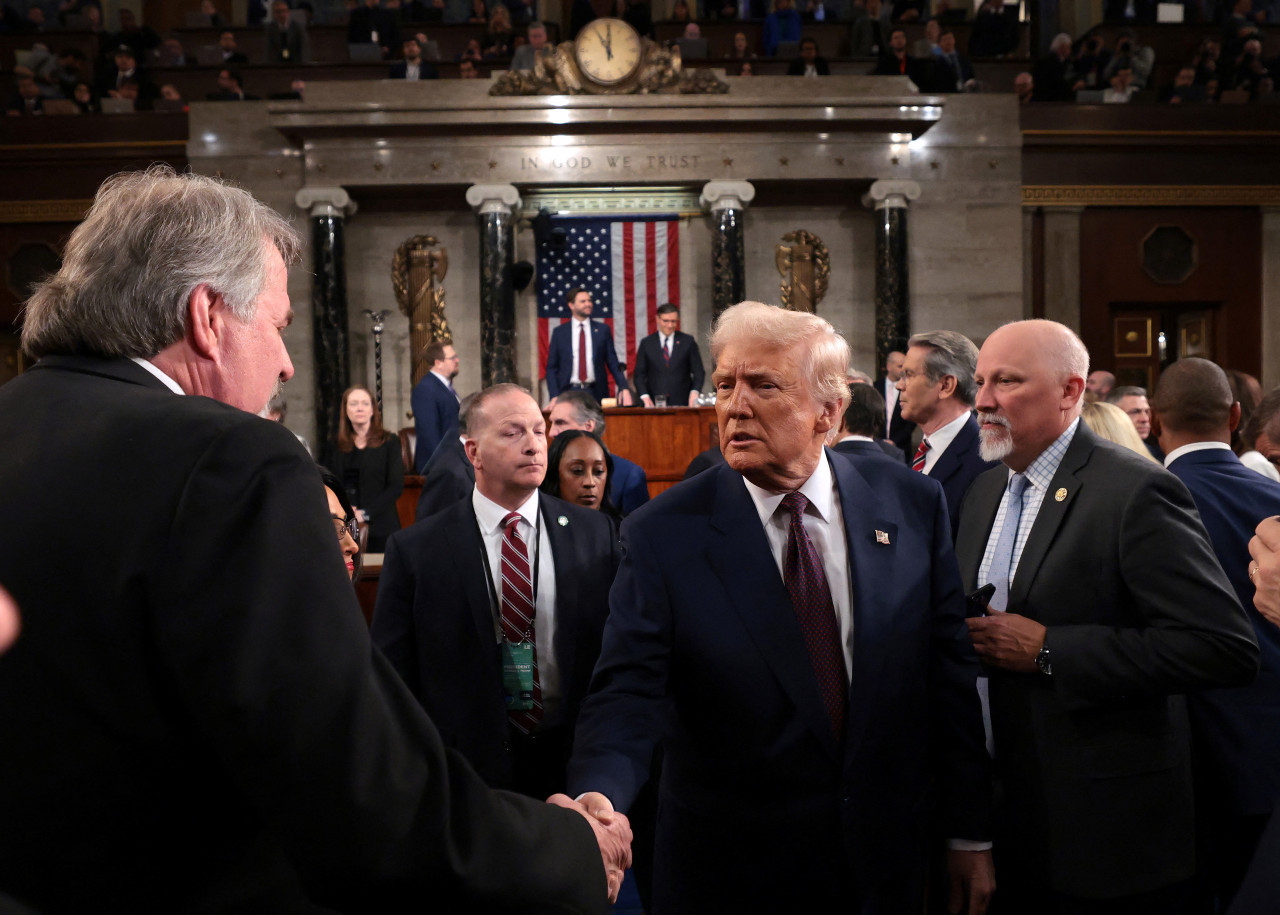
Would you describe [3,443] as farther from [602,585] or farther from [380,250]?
[380,250]

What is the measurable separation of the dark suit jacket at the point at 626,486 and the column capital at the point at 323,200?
8.24m

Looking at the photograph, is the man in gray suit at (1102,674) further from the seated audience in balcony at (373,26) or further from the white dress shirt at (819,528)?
the seated audience in balcony at (373,26)

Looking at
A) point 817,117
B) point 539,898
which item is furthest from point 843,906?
point 817,117

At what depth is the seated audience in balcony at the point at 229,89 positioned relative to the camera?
12.1m

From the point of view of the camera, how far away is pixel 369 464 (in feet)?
22.5

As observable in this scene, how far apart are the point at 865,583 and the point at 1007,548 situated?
22.4 inches

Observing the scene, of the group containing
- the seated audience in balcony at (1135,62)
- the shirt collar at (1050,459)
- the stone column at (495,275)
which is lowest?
the shirt collar at (1050,459)

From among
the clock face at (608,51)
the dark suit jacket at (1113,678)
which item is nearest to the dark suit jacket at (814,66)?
the clock face at (608,51)

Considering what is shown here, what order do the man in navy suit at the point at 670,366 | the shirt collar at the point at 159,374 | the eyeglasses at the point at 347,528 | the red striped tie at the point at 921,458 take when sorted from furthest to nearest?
the man in navy suit at the point at 670,366 < the red striped tie at the point at 921,458 < the eyeglasses at the point at 347,528 < the shirt collar at the point at 159,374

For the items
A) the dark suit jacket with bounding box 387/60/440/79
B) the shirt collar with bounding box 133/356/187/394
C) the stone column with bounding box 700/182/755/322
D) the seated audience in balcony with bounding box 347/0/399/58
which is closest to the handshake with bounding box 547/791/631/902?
the shirt collar with bounding box 133/356/187/394

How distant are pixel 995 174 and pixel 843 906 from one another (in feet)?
39.2

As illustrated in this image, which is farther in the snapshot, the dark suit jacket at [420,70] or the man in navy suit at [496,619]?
the dark suit jacket at [420,70]

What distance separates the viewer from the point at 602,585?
312 cm

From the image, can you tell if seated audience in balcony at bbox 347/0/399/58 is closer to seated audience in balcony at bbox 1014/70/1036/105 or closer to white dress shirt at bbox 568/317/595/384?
white dress shirt at bbox 568/317/595/384
